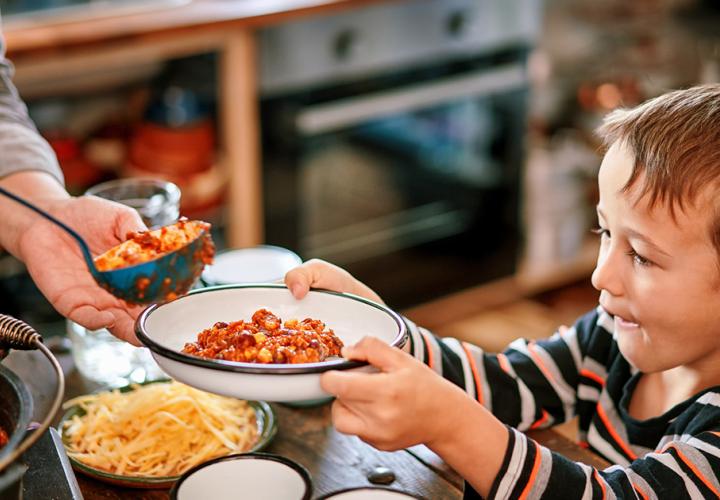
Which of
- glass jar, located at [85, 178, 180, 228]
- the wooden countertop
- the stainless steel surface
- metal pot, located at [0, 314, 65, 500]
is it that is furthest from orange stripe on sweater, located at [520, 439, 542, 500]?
the stainless steel surface

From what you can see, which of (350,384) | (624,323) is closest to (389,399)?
(350,384)

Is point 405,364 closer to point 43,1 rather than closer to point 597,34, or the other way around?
point 43,1

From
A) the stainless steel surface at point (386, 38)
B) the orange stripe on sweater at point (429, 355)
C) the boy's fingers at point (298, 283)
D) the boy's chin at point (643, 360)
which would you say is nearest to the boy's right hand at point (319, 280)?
the boy's fingers at point (298, 283)

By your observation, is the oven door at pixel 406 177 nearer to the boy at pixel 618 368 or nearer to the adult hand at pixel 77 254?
the adult hand at pixel 77 254

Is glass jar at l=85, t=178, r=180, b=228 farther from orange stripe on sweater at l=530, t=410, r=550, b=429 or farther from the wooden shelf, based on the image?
the wooden shelf

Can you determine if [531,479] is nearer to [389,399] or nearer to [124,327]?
[389,399]

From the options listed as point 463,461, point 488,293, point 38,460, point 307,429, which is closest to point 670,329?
point 463,461

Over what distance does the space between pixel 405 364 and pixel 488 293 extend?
2502 mm

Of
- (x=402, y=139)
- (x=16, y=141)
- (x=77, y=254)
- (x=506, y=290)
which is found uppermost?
(x=16, y=141)

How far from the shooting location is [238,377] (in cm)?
96

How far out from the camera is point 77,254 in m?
1.38

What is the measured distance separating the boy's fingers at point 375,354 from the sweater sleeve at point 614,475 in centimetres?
18

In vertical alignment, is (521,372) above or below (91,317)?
below

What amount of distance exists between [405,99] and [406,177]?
0.33m
